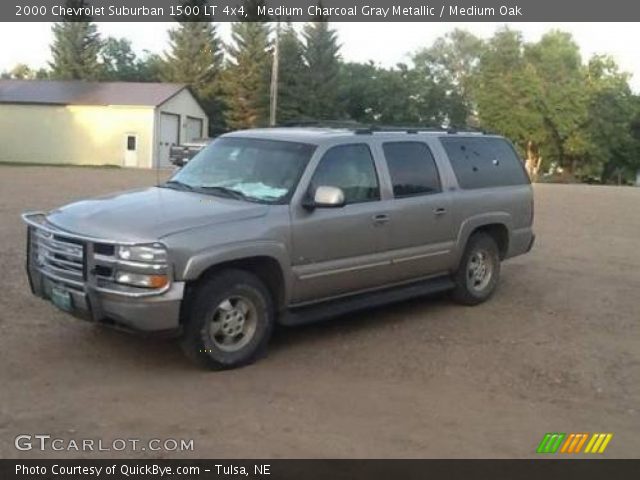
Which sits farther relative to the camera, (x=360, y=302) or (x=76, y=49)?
(x=76, y=49)

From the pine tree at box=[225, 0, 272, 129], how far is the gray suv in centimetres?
4819

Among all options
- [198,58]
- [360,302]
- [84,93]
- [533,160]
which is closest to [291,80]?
[198,58]

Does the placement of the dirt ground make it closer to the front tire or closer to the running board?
the front tire

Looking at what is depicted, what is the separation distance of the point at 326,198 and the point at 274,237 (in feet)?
1.82

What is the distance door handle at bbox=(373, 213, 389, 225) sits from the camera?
267 inches

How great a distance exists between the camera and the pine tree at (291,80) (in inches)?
2106

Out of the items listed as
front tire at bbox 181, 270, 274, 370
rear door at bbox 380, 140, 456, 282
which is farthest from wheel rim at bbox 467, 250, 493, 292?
front tire at bbox 181, 270, 274, 370

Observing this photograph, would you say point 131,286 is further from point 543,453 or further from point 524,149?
point 524,149

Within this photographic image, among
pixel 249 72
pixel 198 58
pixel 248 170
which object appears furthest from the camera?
pixel 198 58

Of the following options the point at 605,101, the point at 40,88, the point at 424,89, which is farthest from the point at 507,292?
the point at 605,101

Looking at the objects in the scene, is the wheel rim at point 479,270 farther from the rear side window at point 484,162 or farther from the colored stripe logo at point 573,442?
the colored stripe logo at point 573,442

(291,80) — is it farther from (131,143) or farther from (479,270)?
(479,270)

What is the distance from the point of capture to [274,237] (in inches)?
233

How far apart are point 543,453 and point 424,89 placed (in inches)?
2209
